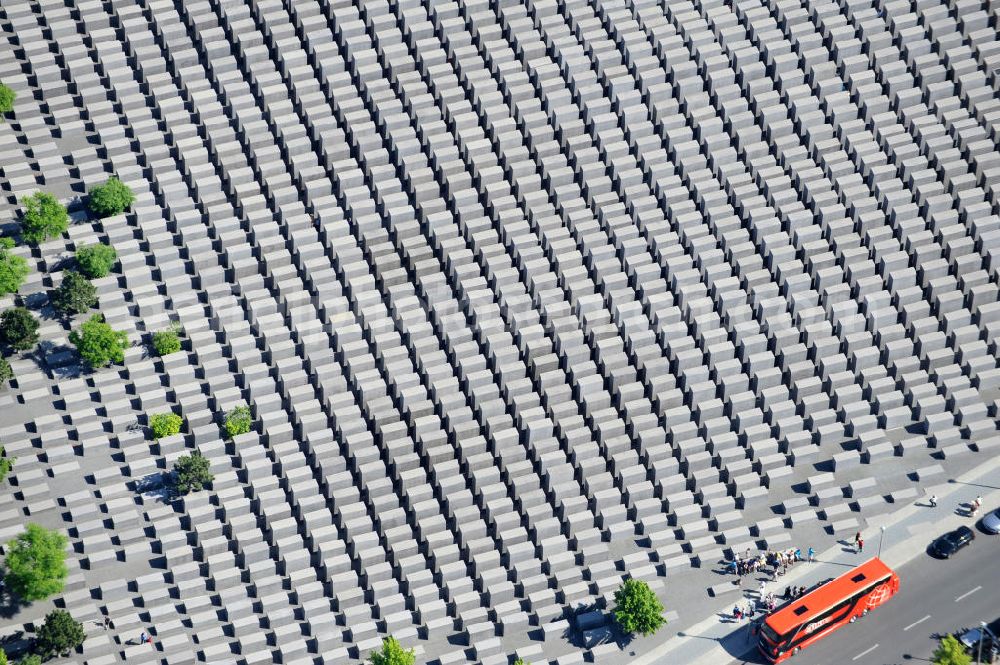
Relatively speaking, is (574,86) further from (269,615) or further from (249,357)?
(269,615)

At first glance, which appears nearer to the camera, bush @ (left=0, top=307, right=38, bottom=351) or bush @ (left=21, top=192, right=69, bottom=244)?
bush @ (left=0, top=307, right=38, bottom=351)

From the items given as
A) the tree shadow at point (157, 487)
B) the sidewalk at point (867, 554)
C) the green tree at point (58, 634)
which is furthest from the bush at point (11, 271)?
the sidewalk at point (867, 554)

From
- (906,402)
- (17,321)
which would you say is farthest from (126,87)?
(906,402)

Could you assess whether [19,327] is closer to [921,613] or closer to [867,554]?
[867,554]

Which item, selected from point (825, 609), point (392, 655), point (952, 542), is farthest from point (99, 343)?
point (952, 542)

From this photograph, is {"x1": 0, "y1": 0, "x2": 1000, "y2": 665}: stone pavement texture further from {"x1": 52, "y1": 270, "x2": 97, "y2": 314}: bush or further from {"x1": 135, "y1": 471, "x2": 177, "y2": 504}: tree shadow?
{"x1": 52, "y1": 270, "x2": 97, "y2": 314}: bush

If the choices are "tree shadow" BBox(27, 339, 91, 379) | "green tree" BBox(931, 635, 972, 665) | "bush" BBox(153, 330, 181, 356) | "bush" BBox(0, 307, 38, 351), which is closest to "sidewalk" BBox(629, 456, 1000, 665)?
"green tree" BBox(931, 635, 972, 665)
